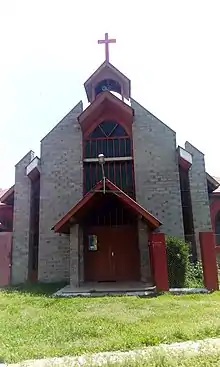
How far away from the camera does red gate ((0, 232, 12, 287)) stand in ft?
50.0

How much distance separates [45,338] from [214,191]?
47.0ft

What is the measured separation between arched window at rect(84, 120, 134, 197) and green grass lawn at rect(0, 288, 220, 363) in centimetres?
713

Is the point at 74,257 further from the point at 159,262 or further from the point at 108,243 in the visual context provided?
the point at 159,262

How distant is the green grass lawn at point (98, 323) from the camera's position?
5.54 meters

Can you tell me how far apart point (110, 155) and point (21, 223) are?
551cm

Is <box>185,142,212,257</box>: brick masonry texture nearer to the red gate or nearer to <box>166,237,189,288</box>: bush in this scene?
<box>166,237,189,288</box>: bush

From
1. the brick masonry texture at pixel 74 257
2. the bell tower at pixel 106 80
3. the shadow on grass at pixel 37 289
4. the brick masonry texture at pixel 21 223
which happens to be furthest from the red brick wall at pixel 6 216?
the bell tower at pixel 106 80

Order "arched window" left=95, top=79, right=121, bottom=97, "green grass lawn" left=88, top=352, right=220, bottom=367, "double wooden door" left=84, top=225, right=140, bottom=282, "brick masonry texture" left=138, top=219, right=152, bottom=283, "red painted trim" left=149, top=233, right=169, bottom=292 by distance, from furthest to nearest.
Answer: "arched window" left=95, top=79, right=121, bottom=97 < "double wooden door" left=84, top=225, right=140, bottom=282 < "brick masonry texture" left=138, top=219, right=152, bottom=283 < "red painted trim" left=149, top=233, right=169, bottom=292 < "green grass lawn" left=88, top=352, right=220, bottom=367

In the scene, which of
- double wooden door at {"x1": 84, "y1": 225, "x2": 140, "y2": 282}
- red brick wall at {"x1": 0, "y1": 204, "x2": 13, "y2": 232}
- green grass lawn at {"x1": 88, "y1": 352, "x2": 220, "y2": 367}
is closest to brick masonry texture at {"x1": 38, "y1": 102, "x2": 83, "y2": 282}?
double wooden door at {"x1": 84, "y1": 225, "x2": 140, "y2": 282}

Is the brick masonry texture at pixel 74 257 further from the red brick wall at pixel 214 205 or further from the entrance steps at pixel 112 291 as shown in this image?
the red brick wall at pixel 214 205

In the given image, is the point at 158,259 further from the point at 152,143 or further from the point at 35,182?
the point at 35,182

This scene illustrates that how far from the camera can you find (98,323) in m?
7.00

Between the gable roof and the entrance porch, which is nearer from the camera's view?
the gable roof

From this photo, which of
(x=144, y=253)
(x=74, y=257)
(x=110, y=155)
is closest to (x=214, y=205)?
(x=110, y=155)
